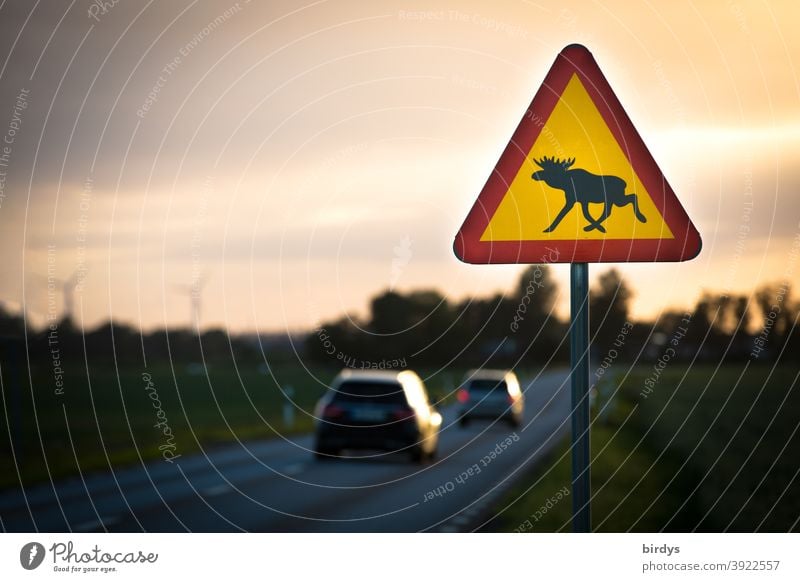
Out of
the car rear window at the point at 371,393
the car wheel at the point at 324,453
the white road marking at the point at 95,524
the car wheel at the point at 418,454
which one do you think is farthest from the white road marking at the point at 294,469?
the white road marking at the point at 95,524

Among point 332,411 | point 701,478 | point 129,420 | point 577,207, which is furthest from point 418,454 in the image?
point 129,420

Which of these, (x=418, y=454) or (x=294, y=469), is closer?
(x=294, y=469)

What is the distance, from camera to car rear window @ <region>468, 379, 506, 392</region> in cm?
4003

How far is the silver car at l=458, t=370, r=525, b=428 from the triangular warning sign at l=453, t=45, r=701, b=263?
3372 centimetres

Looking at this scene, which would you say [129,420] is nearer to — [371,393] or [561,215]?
[371,393]

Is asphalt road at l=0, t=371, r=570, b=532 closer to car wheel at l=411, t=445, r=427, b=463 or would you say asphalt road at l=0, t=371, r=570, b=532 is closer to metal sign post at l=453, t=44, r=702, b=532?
car wheel at l=411, t=445, r=427, b=463

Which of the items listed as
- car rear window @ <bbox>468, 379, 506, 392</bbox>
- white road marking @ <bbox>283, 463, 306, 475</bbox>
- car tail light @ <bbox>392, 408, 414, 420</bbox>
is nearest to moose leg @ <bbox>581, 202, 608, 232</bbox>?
white road marking @ <bbox>283, 463, 306, 475</bbox>

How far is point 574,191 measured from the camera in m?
4.69

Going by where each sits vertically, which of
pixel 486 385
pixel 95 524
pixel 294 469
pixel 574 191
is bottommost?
pixel 486 385

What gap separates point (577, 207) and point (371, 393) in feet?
56.7

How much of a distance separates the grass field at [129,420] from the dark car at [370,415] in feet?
4.73

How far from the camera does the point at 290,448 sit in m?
28.4

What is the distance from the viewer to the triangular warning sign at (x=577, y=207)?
4.81m

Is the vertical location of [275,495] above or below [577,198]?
below
